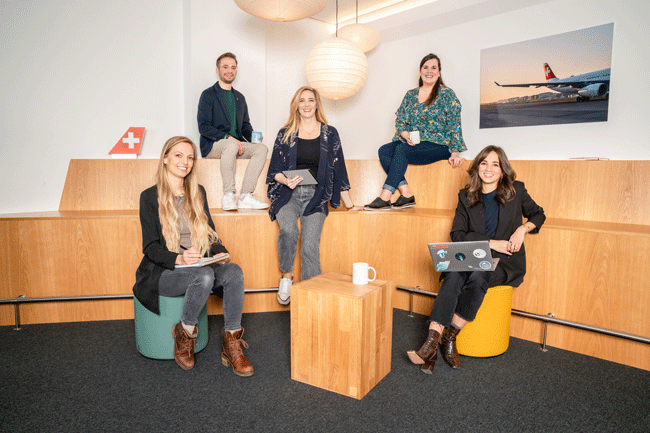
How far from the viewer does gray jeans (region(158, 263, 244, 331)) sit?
6.79 ft

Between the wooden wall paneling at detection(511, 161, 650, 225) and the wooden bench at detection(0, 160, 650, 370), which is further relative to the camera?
the wooden wall paneling at detection(511, 161, 650, 225)

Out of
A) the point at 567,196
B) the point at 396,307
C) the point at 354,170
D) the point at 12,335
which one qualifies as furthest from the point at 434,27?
the point at 12,335

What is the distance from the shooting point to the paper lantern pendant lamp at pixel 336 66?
9.20 feet

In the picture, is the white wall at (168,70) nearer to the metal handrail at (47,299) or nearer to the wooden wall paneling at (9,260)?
the wooden wall paneling at (9,260)

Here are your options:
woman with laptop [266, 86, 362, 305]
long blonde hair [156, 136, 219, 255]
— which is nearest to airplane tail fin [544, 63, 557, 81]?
woman with laptop [266, 86, 362, 305]

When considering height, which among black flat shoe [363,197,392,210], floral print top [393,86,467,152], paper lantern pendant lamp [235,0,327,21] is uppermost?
paper lantern pendant lamp [235,0,327,21]

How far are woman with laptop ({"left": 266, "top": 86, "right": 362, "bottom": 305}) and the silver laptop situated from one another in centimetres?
89

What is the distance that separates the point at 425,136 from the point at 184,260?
2.18m

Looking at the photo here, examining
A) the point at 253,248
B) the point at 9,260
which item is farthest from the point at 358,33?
the point at 9,260

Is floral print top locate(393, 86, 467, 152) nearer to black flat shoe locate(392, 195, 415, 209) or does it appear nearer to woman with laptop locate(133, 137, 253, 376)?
black flat shoe locate(392, 195, 415, 209)

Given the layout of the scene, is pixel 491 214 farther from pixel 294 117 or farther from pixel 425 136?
pixel 294 117

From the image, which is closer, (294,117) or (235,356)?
(235,356)

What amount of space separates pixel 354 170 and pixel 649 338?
7.51ft

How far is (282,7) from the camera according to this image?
271cm
